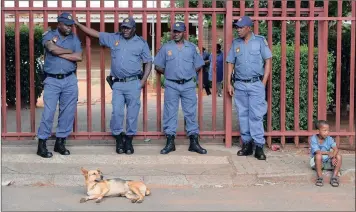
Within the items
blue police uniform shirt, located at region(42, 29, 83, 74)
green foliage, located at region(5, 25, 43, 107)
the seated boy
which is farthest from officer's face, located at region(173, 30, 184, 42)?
green foliage, located at region(5, 25, 43, 107)

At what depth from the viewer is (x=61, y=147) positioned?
24.7ft

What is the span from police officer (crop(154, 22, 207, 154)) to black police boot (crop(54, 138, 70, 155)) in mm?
1203

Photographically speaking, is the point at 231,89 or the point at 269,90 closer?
the point at 231,89

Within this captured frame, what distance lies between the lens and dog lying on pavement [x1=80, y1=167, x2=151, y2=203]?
5.85 metres

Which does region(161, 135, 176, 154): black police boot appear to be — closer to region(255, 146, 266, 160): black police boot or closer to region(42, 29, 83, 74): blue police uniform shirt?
region(255, 146, 266, 160): black police boot

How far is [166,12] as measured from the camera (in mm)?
7891

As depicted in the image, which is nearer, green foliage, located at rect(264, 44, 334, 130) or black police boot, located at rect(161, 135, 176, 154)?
black police boot, located at rect(161, 135, 176, 154)

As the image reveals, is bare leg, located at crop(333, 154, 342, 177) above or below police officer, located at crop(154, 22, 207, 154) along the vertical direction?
below

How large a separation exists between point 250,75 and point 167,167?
1.50 m

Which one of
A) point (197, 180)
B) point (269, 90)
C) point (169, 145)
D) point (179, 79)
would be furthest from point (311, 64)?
point (197, 180)

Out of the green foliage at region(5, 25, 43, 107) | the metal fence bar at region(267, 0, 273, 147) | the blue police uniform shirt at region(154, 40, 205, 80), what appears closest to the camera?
the blue police uniform shirt at region(154, 40, 205, 80)

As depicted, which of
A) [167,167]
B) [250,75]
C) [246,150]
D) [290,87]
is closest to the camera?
[167,167]

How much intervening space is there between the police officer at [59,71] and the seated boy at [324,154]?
117 inches

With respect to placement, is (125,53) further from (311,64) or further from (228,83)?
(311,64)
